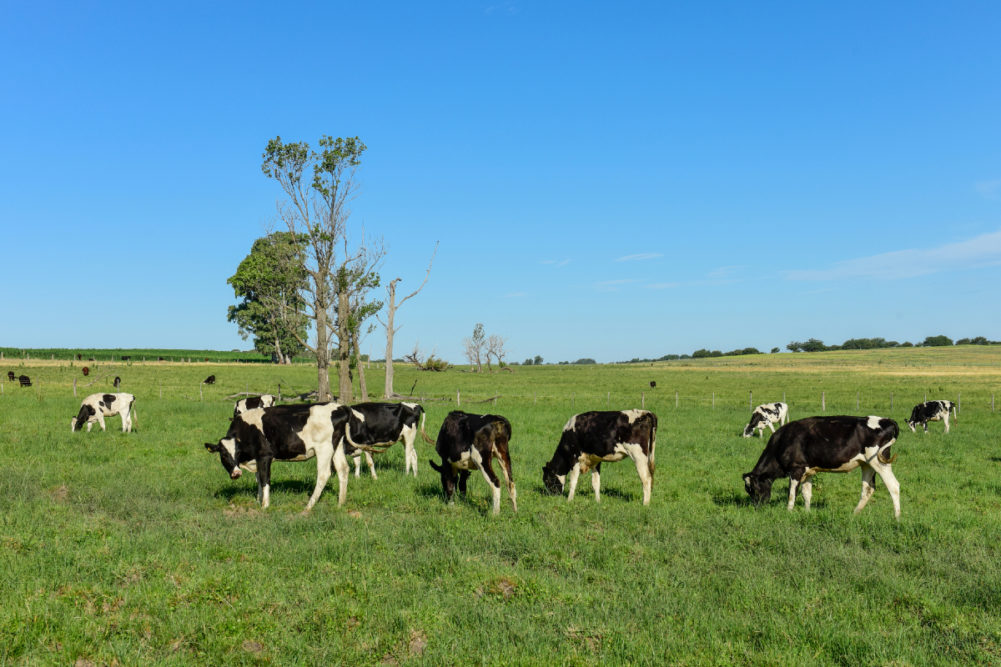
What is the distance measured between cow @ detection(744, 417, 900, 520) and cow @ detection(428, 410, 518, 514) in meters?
4.72

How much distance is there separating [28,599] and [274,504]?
4.89 meters

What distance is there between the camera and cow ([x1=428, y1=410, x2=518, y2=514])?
37.0 ft

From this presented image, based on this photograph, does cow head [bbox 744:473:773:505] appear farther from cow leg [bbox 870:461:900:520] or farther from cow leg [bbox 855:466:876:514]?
cow leg [bbox 870:461:900:520]

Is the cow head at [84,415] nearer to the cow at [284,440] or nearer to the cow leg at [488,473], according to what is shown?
the cow at [284,440]

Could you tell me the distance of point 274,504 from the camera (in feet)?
37.8

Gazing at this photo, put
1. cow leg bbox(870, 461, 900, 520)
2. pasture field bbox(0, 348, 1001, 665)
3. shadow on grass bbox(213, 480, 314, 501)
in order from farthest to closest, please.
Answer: shadow on grass bbox(213, 480, 314, 501)
cow leg bbox(870, 461, 900, 520)
pasture field bbox(0, 348, 1001, 665)

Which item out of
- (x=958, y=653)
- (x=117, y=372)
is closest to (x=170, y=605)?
(x=958, y=653)

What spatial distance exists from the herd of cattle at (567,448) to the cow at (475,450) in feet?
0.06

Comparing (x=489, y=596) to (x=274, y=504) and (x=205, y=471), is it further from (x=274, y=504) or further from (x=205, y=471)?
(x=205, y=471)

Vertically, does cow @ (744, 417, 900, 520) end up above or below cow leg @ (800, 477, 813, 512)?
above

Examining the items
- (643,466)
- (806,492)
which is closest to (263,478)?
(643,466)

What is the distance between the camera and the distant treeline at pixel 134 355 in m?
94.2

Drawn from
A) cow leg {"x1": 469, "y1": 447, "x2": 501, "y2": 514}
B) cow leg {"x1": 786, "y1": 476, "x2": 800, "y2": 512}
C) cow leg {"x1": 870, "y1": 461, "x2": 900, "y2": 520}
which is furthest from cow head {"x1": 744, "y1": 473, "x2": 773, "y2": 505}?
cow leg {"x1": 469, "y1": 447, "x2": 501, "y2": 514}

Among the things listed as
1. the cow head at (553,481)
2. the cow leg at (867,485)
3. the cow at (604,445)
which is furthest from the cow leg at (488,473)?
the cow leg at (867,485)
